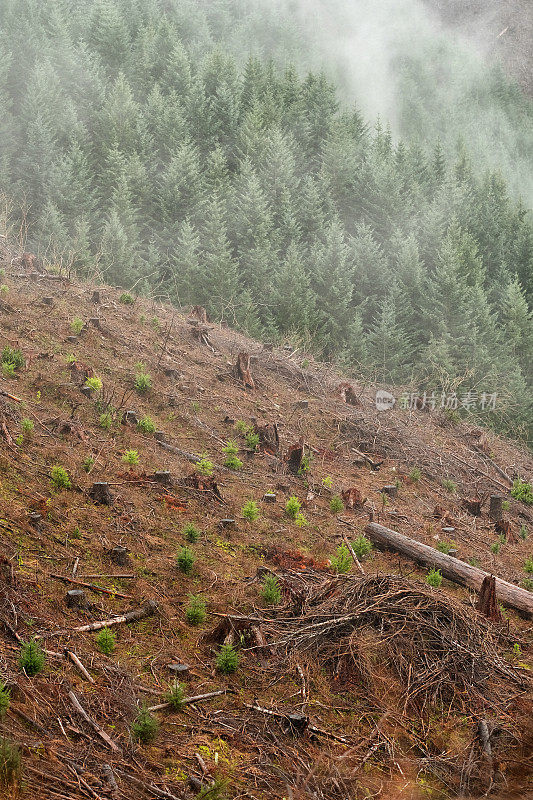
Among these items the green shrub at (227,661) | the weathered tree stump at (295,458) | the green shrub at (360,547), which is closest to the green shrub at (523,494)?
the weathered tree stump at (295,458)

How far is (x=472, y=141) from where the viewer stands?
200ft

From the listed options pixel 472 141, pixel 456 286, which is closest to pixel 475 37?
pixel 472 141

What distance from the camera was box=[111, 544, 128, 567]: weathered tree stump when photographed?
6.95 metres

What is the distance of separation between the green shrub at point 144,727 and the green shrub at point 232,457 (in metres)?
5.92

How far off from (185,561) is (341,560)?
1.76 metres

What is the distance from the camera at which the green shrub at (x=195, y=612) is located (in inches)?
246

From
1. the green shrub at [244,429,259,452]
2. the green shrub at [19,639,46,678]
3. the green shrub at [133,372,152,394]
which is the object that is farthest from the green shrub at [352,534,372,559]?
the green shrub at [19,639,46,678]

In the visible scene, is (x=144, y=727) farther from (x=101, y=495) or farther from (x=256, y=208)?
(x=256, y=208)

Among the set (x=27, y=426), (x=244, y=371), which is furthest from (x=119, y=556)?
(x=244, y=371)

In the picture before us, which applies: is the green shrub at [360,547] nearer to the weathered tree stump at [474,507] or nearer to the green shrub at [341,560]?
the green shrub at [341,560]

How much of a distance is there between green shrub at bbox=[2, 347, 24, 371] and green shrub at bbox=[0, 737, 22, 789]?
7463 millimetres

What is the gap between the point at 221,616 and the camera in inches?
255

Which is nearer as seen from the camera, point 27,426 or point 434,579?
point 434,579

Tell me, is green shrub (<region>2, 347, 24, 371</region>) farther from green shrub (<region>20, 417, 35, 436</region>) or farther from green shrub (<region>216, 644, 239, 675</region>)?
green shrub (<region>216, 644, 239, 675</region>)
